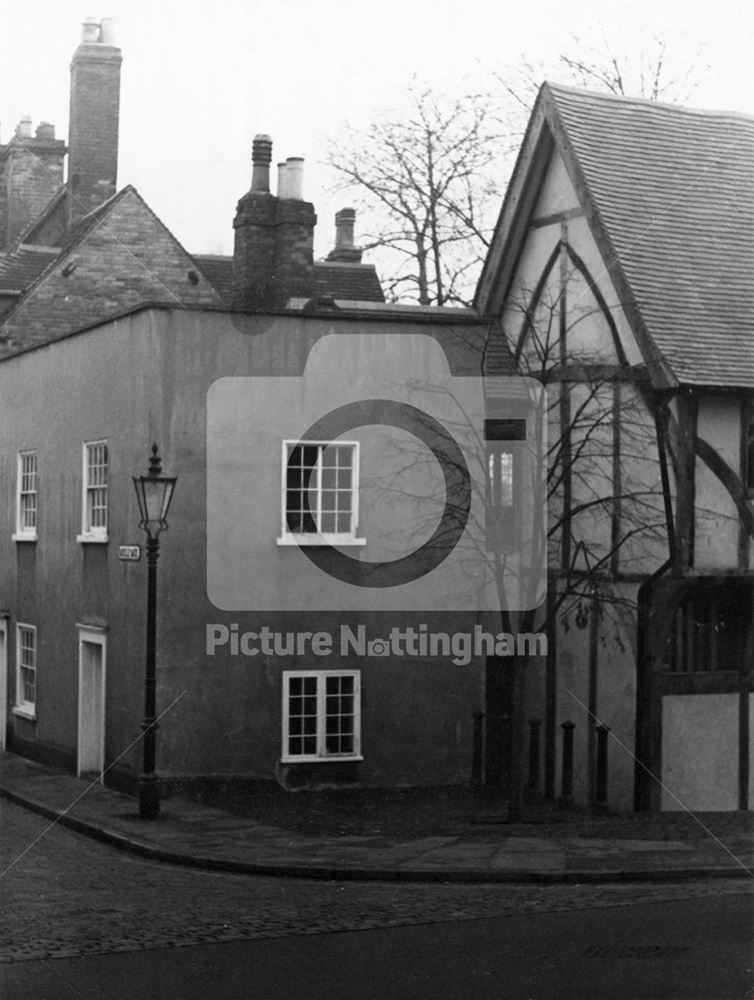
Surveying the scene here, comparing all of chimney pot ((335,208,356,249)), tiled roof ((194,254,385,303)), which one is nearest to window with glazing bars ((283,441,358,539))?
tiled roof ((194,254,385,303))

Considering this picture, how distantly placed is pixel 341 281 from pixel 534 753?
600 inches

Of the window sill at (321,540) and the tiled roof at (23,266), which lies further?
the tiled roof at (23,266)

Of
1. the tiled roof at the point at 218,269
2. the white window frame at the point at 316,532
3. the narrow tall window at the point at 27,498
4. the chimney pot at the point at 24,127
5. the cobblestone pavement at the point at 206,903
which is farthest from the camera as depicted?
the chimney pot at the point at 24,127

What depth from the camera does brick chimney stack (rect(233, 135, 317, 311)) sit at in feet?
86.2

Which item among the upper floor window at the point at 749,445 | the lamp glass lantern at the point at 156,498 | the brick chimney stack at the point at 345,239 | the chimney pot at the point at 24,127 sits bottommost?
the lamp glass lantern at the point at 156,498

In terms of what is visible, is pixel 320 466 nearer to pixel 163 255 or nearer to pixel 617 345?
pixel 617 345

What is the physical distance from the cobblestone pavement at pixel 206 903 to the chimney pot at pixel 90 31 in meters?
20.2

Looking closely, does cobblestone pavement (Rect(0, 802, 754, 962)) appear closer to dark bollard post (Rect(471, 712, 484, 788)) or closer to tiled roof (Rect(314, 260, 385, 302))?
dark bollard post (Rect(471, 712, 484, 788))

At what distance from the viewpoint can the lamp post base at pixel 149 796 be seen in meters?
17.7

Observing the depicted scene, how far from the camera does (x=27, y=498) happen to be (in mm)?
25078

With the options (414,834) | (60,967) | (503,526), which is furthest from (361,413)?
(60,967)

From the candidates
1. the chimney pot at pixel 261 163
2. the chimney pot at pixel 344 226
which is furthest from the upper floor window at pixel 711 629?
the chimney pot at pixel 344 226

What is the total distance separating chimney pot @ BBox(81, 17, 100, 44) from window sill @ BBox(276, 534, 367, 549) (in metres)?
15.4

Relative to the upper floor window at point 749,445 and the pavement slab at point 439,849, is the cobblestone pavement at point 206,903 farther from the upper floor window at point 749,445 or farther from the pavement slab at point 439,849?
the upper floor window at point 749,445
